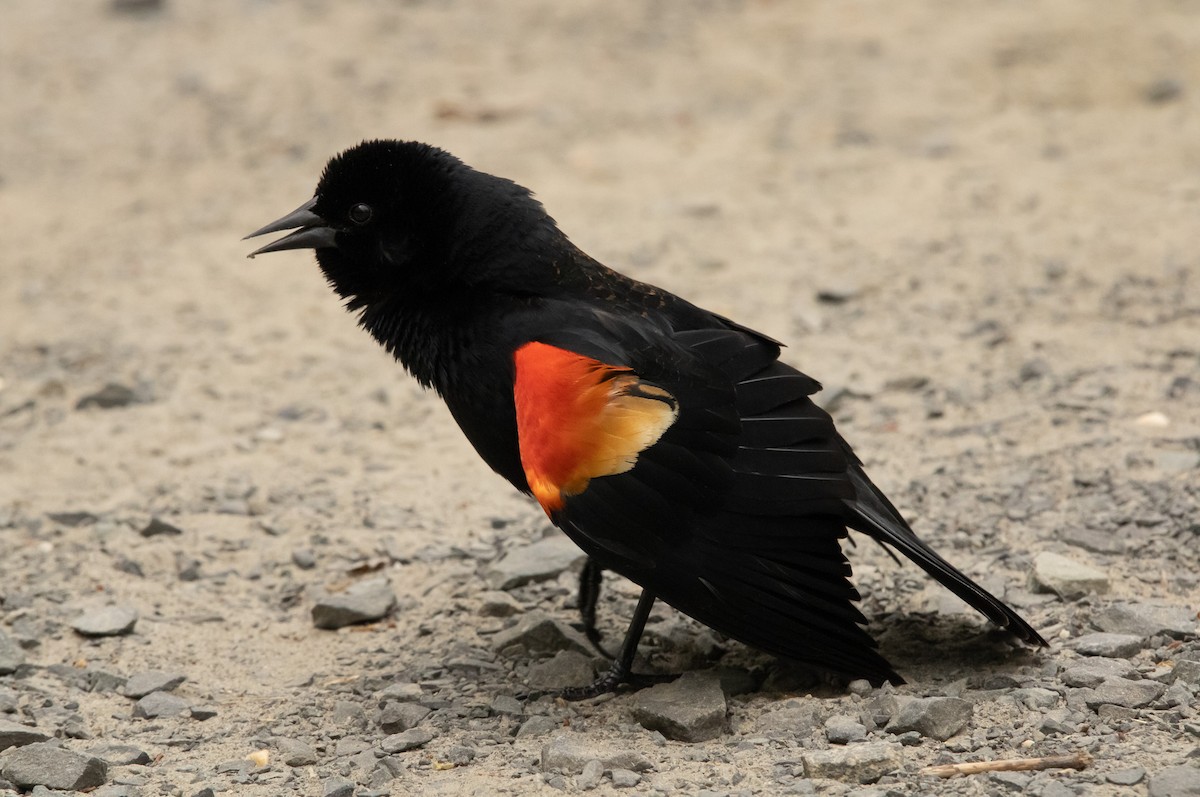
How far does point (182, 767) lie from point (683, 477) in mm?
1556

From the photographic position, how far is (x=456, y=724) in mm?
3924

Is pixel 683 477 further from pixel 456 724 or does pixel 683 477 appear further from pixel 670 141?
pixel 670 141

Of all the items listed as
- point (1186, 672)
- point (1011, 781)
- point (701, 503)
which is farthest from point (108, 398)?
point (1186, 672)

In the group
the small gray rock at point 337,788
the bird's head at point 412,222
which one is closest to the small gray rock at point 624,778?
the small gray rock at point 337,788

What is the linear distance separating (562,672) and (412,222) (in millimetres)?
1471

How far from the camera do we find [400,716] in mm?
3936

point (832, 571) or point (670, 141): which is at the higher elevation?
point (670, 141)

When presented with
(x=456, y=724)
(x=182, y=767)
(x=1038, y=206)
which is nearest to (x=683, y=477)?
(x=456, y=724)

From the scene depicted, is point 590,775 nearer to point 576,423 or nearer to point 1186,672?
point 576,423

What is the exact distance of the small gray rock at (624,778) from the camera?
11.3 feet

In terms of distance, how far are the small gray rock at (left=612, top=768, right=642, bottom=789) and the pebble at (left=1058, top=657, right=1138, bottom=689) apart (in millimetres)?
1224

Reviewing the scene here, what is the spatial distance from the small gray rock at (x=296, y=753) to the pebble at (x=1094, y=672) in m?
2.07

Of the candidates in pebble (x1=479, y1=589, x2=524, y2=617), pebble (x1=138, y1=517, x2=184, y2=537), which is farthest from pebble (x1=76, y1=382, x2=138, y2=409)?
pebble (x1=479, y1=589, x2=524, y2=617)

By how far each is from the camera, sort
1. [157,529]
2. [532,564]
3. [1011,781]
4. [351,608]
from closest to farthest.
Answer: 1. [1011,781]
2. [351,608]
3. [532,564]
4. [157,529]
